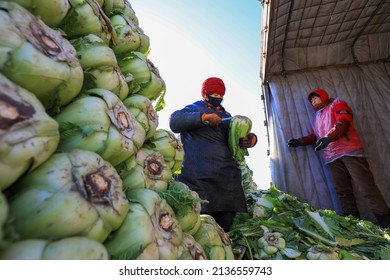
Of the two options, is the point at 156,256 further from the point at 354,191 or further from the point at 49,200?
the point at 354,191

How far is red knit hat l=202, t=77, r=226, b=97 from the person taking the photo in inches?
139

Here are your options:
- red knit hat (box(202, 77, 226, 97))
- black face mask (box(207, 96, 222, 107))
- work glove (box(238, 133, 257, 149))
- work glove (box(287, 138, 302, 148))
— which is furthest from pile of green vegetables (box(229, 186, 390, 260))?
work glove (box(287, 138, 302, 148))

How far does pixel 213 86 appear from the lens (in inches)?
139

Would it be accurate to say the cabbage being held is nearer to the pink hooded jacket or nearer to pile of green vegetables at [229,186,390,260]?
pile of green vegetables at [229,186,390,260]

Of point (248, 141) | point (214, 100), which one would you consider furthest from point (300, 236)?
point (214, 100)

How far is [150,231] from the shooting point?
95 cm

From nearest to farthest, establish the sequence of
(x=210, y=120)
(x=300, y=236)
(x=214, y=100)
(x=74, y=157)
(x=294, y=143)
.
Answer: (x=74, y=157), (x=300, y=236), (x=210, y=120), (x=214, y=100), (x=294, y=143)

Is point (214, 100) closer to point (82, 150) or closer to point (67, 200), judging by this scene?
point (82, 150)

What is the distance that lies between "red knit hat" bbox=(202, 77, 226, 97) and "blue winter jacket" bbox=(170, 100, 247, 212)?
0.38m

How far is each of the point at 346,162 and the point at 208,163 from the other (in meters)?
2.48

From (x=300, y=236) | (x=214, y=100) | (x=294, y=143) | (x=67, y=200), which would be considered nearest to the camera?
(x=67, y=200)

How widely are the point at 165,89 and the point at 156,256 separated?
1.15m

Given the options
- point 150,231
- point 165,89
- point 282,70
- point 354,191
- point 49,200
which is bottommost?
point 354,191
